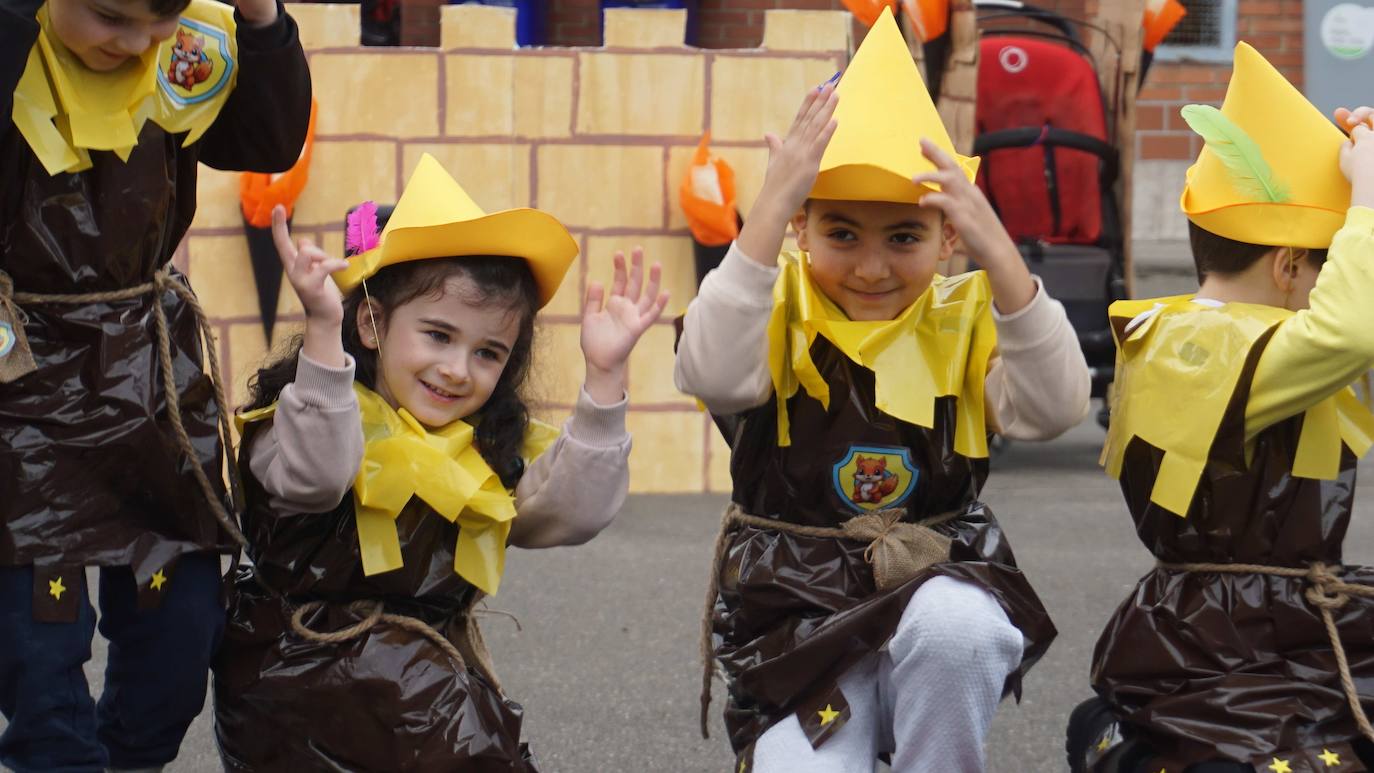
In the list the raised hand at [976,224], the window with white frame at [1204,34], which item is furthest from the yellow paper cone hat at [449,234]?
the window with white frame at [1204,34]

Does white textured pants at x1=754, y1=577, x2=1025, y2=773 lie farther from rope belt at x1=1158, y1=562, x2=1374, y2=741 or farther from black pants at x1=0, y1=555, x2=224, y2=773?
black pants at x1=0, y1=555, x2=224, y2=773

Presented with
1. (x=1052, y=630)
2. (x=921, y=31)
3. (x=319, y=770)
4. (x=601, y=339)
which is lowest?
(x=319, y=770)

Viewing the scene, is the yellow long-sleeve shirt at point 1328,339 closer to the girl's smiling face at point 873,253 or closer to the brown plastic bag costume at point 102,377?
the girl's smiling face at point 873,253

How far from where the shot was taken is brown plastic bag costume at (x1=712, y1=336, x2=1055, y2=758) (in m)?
2.38

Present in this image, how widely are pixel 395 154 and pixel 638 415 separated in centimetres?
107

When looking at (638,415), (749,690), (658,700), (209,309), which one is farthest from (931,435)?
(209,309)

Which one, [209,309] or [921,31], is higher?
[921,31]

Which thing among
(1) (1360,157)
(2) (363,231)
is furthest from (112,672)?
(1) (1360,157)

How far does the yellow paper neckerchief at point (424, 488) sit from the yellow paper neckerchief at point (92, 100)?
1.42 ft

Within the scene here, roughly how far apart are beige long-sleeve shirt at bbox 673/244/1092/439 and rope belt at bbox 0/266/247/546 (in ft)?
2.28

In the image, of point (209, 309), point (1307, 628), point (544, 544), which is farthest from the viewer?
point (209, 309)

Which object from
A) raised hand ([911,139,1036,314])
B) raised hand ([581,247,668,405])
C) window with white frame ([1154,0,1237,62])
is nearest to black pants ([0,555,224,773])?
raised hand ([581,247,668,405])

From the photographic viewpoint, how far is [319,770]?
2.37 m

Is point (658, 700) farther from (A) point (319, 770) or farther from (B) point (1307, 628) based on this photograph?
(B) point (1307, 628)
